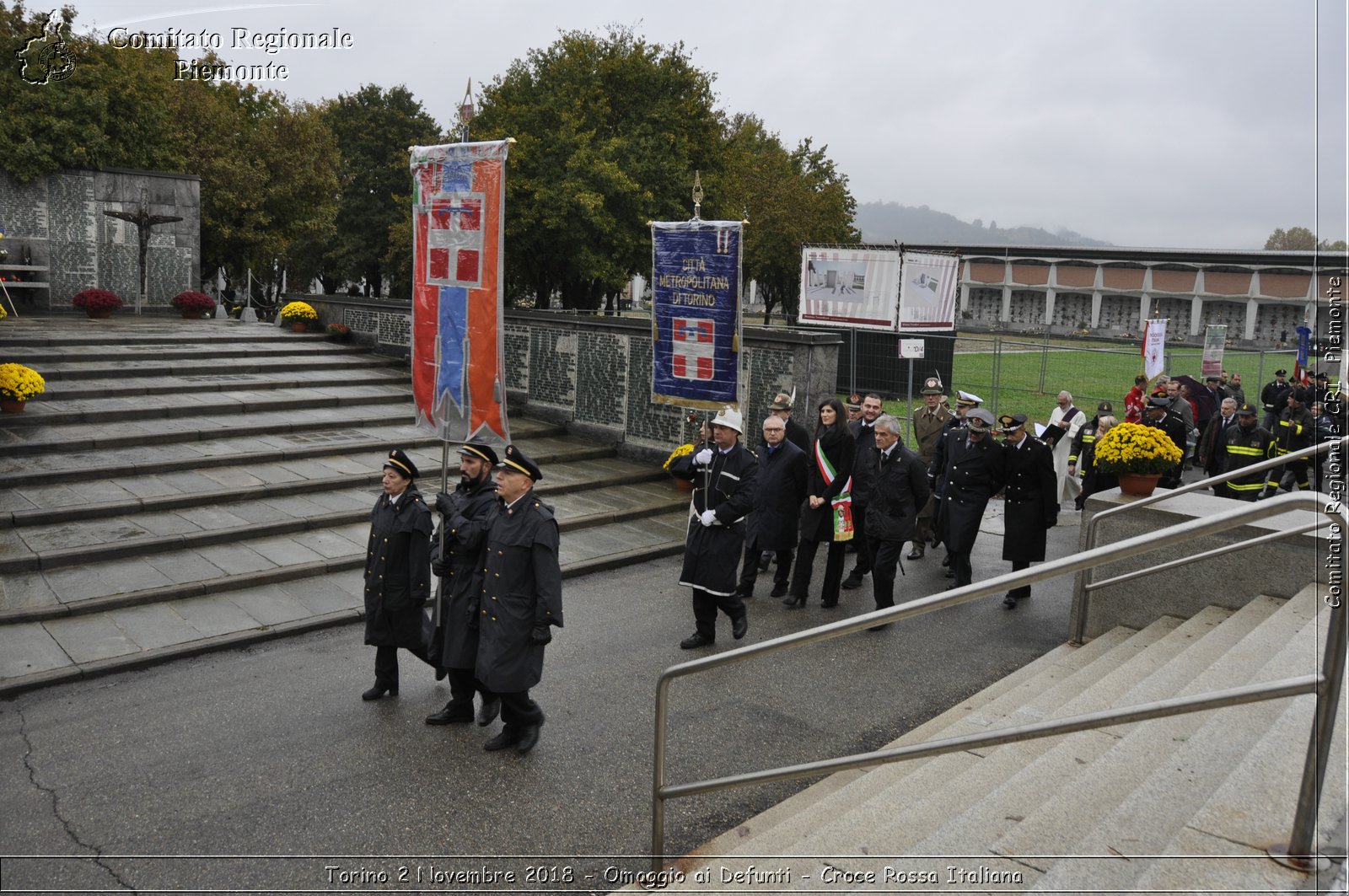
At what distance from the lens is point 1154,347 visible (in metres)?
18.2

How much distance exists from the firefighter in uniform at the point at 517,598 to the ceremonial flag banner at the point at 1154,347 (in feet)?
50.2

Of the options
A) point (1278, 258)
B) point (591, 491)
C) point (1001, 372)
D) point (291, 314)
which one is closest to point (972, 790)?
point (591, 491)

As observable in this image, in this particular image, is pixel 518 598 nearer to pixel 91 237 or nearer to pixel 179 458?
pixel 179 458

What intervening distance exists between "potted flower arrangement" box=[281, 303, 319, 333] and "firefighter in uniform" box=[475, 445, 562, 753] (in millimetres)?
15717

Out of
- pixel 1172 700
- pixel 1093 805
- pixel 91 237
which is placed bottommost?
pixel 1093 805

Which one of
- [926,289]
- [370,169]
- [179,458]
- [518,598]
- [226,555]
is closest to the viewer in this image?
[518,598]

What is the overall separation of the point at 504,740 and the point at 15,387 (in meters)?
9.53

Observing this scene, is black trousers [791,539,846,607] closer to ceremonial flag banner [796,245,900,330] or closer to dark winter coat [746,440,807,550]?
dark winter coat [746,440,807,550]

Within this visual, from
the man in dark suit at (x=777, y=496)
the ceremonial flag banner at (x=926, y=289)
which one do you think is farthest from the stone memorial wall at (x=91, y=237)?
the man in dark suit at (x=777, y=496)

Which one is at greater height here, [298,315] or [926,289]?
[926,289]

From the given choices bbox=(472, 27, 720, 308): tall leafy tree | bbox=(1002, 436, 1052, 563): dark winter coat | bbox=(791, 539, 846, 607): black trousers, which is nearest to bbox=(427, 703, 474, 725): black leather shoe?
bbox=(791, 539, 846, 607): black trousers

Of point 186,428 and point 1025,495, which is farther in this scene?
point 186,428

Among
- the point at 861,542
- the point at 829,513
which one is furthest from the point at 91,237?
the point at 829,513

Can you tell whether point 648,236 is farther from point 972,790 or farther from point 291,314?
point 972,790
